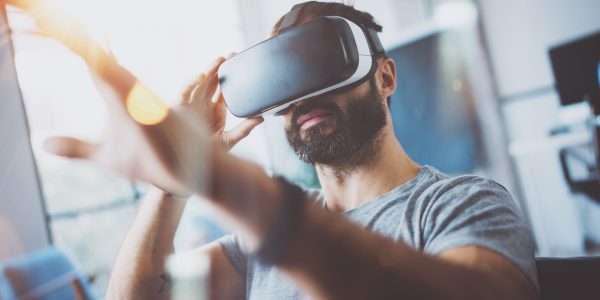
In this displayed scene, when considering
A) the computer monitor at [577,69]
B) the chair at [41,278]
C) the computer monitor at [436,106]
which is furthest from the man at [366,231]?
the computer monitor at [436,106]

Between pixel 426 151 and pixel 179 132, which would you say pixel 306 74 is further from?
pixel 426 151

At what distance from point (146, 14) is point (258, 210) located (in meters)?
2.47

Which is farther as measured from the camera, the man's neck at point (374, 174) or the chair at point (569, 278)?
the man's neck at point (374, 174)

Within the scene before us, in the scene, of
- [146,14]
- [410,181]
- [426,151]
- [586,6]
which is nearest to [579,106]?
[586,6]

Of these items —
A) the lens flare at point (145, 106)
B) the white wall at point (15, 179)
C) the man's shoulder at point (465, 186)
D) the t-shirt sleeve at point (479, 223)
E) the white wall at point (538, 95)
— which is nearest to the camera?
the lens flare at point (145, 106)

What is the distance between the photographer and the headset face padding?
2.14ft

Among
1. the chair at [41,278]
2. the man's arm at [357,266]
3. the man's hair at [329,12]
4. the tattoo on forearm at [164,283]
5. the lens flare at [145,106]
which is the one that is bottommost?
the chair at [41,278]

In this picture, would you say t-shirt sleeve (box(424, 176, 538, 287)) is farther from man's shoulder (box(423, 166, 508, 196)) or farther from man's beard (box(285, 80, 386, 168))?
man's beard (box(285, 80, 386, 168))

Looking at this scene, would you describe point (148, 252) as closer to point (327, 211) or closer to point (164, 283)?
point (164, 283)

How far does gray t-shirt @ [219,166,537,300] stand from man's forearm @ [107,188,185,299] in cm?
17

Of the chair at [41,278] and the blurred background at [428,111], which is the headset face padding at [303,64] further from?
the chair at [41,278]

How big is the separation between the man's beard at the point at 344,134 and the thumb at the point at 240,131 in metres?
0.07

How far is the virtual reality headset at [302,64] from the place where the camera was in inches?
25.7

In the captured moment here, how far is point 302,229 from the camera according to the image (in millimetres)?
272
